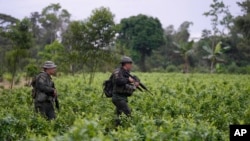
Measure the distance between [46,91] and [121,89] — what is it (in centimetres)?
165

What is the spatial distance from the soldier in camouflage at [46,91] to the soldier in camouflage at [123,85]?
1.42 meters

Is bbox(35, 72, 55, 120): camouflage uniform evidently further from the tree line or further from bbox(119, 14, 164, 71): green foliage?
bbox(119, 14, 164, 71): green foliage

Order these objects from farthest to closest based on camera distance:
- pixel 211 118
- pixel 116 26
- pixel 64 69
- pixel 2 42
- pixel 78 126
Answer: pixel 2 42, pixel 64 69, pixel 116 26, pixel 211 118, pixel 78 126

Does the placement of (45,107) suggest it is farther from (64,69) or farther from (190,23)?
(190,23)

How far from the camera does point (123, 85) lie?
8.39m

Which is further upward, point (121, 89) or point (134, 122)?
point (121, 89)

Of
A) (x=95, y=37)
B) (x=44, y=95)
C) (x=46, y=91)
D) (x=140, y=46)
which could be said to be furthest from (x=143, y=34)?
(x=46, y=91)

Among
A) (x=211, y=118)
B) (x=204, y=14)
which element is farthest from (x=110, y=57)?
(x=204, y=14)

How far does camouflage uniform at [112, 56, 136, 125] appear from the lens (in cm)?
823

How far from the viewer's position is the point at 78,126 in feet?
14.1

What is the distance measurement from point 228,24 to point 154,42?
10927 mm

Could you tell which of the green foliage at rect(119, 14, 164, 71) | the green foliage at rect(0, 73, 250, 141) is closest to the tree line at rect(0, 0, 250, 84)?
the green foliage at rect(119, 14, 164, 71)

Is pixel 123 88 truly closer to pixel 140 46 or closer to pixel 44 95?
pixel 44 95

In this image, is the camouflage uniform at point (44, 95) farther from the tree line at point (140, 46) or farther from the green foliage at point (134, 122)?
the tree line at point (140, 46)
